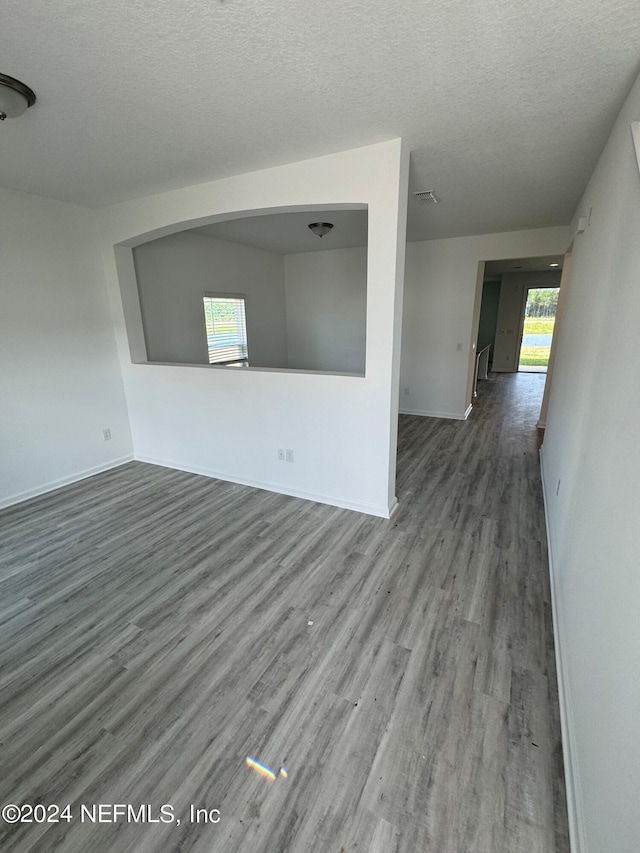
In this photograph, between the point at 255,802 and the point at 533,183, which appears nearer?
the point at 255,802

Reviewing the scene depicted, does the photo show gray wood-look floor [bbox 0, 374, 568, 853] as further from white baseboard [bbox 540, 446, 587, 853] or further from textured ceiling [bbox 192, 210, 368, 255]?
textured ceiling [bbox 192, 210, 368, 255]

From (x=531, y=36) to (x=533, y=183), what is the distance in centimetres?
195

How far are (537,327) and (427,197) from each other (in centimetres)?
979

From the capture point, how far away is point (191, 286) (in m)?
4.97

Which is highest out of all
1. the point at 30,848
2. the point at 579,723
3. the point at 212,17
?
the point at 212,17

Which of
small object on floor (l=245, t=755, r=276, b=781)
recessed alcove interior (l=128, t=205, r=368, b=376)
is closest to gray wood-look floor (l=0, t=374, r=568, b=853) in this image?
small object on floor (l=245, t=755, r=276, b=781)

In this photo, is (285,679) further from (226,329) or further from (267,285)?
(267,285)

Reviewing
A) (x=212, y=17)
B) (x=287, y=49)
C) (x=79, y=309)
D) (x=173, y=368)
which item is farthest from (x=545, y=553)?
(x=79, y=309)

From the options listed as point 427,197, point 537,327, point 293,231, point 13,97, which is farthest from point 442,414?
point 537,327

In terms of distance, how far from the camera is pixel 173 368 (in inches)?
155

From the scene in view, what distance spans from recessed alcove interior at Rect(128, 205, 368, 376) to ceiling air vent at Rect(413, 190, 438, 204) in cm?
59

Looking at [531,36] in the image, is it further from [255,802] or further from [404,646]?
[255,802]

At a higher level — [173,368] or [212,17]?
[212,17]

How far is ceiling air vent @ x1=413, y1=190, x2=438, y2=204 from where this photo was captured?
3.32 metres
